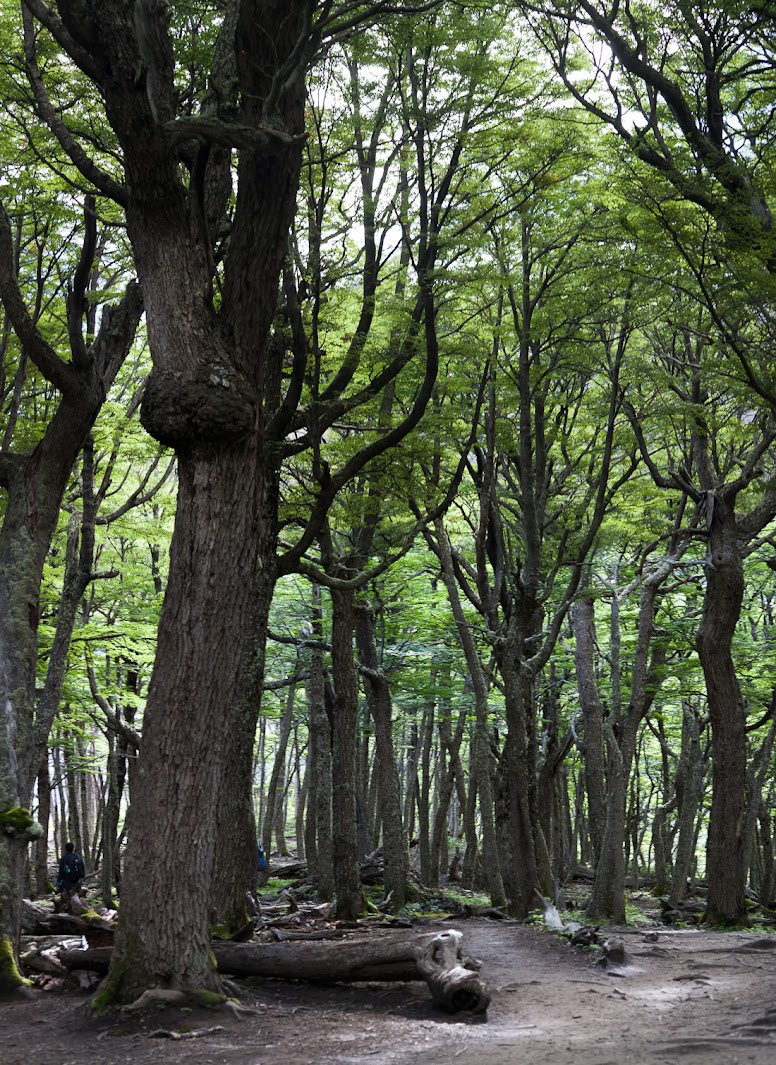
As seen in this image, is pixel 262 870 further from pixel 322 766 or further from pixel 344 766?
pixel 344 766

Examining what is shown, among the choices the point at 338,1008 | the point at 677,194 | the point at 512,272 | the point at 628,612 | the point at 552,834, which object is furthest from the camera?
the point at 552,834

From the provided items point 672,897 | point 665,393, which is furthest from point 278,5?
point 672,897

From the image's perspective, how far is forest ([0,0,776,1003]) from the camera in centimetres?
712

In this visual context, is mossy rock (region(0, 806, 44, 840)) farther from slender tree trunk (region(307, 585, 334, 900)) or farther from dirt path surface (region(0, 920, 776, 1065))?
slender tree trunk (region(307, 585, 334, 900))

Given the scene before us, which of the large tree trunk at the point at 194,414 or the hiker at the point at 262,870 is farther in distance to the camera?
the hiker at the point at 262,870

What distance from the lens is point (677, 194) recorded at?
1045cm

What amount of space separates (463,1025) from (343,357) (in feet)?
26.6

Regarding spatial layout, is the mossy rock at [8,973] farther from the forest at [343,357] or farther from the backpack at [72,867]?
the backpack at [72,867]

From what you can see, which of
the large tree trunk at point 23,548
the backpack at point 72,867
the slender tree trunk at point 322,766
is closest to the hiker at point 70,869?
the backpack at point 72,867

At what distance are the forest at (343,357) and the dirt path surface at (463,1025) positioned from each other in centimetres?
55

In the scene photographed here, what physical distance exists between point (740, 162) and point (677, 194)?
0.91 metres

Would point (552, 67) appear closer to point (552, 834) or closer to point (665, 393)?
point (665, 393)

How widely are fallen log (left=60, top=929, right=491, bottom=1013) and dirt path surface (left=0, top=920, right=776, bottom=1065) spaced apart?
0.15 metres

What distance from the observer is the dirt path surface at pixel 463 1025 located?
551 centimetres
